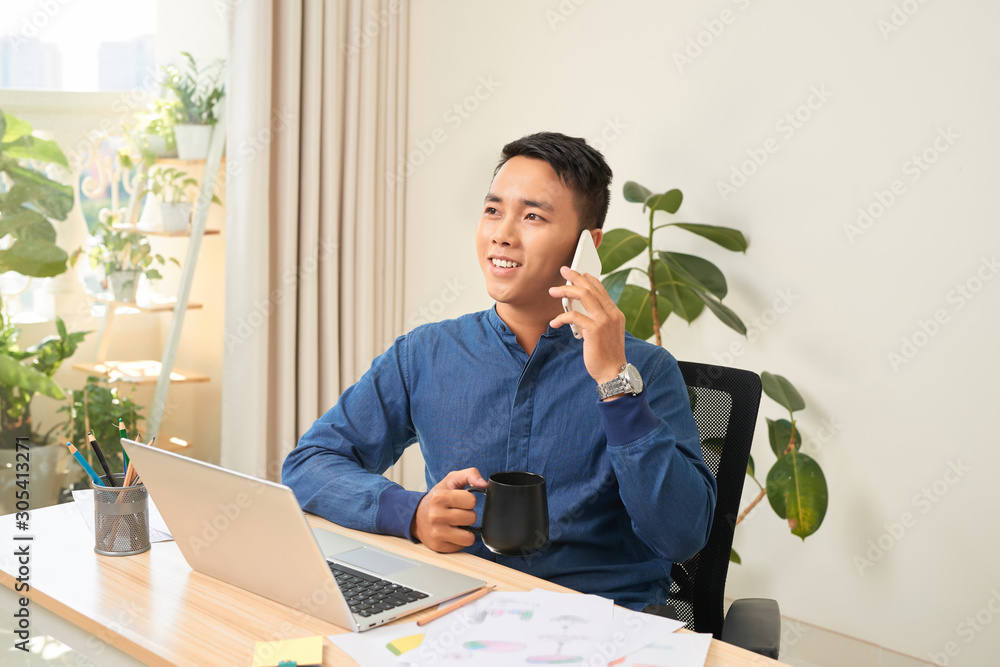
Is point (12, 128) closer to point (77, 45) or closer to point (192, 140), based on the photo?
point (77, 45)

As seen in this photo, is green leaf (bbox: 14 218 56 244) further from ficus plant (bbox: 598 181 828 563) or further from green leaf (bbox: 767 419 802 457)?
green leaf (bbox: 767 419 802 457)

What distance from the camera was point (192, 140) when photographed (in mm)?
2754

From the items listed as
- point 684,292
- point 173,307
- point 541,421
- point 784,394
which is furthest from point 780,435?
point 173,307

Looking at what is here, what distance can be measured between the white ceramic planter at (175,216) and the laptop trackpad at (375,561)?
6.17ft

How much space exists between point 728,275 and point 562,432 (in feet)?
4.22

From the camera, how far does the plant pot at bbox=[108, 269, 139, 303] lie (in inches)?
102

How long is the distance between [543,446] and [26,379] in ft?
5.66

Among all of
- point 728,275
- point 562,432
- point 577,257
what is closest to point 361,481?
point 562,432

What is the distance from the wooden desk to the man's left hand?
1.09 ft

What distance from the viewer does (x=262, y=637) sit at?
93 cm

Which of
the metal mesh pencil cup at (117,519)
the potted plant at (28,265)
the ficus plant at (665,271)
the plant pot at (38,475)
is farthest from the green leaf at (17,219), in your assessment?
the ficus plant at (665,271)

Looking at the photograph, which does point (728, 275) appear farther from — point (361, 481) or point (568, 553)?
point (361, 481)

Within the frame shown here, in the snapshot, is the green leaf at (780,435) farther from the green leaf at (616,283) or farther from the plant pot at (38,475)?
the plant pot at (38,475)

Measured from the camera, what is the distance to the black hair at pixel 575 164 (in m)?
1.49
